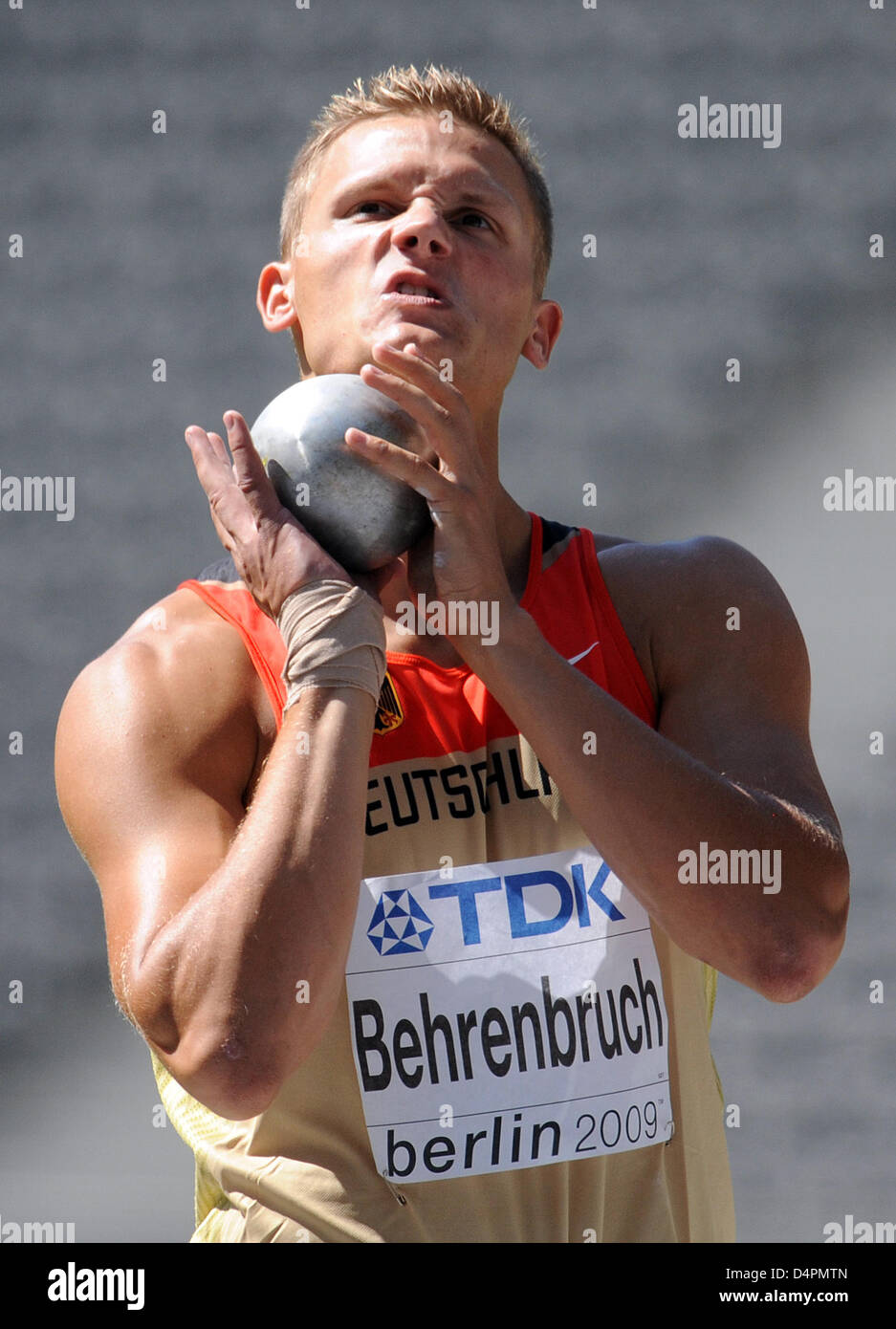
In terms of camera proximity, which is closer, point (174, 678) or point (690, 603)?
point (174, 678)

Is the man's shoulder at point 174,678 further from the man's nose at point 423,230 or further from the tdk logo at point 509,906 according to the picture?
A: the man's nose at point 423,230

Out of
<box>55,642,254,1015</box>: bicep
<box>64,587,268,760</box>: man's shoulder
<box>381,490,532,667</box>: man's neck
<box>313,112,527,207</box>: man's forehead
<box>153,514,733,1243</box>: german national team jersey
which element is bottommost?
<box>153,514,733,1243</box>: german national team jersey

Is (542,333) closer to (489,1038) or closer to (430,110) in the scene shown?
(430,110)

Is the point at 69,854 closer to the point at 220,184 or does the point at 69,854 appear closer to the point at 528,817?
the point at 220,184

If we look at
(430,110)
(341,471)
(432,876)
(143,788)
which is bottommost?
(432,876)

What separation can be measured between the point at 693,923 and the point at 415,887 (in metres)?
0.39

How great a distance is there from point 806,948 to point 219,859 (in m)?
0.82

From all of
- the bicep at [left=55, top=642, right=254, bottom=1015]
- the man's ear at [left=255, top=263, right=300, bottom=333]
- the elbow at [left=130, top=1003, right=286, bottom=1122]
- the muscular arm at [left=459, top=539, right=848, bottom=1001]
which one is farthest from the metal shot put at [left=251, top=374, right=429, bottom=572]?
the elbow at [left=130, top=1003, right=286, bottom=1122]

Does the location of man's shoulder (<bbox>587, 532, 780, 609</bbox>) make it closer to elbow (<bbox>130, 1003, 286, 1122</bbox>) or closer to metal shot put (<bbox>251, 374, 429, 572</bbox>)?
metal shot put (<bbox>251, 374, 429, 572</bbox>)

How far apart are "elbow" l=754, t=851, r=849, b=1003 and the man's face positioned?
0.98 m

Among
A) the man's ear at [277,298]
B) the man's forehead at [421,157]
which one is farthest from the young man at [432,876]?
the man's ear at [277,298]

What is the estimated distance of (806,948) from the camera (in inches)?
82.3

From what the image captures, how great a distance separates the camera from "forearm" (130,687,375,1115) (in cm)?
185

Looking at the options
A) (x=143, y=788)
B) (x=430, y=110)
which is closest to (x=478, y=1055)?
(x=143, y=788)
